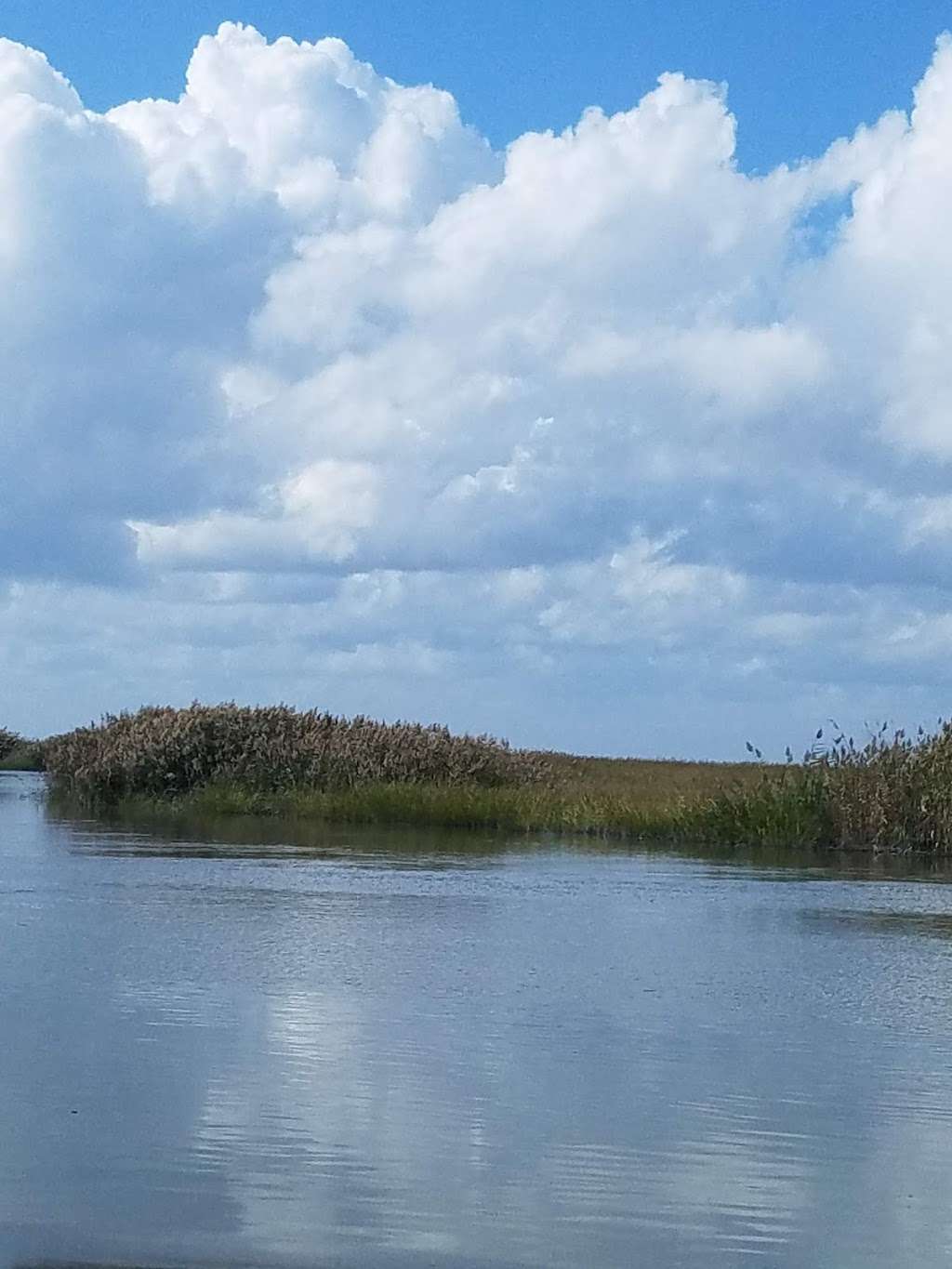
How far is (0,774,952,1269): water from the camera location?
421cm

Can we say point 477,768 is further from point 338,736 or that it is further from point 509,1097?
point 509,1097

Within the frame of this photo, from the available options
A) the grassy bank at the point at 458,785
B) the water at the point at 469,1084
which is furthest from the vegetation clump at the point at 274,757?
the water at the point at 469,1084

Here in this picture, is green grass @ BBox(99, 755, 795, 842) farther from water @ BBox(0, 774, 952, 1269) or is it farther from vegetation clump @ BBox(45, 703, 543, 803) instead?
water @ BBox(0, 774, 952, 1269)

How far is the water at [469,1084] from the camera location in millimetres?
4207

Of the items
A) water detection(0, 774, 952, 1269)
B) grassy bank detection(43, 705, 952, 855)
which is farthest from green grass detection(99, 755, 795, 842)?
water detection(0, 774, 952, 1269)

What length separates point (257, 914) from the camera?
10.5 metres

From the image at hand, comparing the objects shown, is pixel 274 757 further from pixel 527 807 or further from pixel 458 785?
pixel 527 807

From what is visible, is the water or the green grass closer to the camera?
the water

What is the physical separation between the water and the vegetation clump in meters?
13.8

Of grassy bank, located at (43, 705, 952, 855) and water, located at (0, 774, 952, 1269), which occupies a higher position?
grassy bank, located at (43, 705, 952, 855)

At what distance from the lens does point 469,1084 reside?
19.1ft

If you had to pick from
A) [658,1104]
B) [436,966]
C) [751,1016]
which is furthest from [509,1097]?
[436,966]

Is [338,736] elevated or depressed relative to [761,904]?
elevated

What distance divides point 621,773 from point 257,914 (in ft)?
77.7
